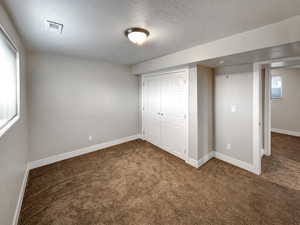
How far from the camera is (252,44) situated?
6.22ft

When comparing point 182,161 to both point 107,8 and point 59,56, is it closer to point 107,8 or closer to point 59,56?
point 107,8

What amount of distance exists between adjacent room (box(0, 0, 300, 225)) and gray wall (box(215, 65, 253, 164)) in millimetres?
22

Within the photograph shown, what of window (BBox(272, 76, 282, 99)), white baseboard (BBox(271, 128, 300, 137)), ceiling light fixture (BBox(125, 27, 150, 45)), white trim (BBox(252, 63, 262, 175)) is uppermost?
ceiling light fixture (BBox(125, 27, 150, 45))

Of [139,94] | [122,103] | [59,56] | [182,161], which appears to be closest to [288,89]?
[182,161]

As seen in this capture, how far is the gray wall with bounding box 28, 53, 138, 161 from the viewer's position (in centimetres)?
299

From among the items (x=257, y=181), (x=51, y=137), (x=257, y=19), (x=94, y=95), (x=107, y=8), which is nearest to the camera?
(x=107, y=8)

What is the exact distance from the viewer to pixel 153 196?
6.91ft

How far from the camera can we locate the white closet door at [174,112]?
3277 mm

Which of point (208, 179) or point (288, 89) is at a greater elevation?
point (288, 89)

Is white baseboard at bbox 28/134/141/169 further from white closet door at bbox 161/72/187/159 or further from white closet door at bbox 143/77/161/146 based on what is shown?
white closet door at bbox 161/72/187/159

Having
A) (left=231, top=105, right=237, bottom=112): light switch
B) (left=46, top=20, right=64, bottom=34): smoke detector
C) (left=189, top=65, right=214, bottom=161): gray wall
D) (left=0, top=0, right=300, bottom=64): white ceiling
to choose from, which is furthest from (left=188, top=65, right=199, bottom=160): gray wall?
(left=46, top=20, right=64, bottom=34): smoke detector

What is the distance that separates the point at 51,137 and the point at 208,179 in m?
3.48

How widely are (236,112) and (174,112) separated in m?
1.36

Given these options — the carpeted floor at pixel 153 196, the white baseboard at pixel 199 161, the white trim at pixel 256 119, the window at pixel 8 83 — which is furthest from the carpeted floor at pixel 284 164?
the window at pixel 8 83
